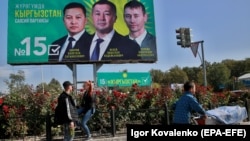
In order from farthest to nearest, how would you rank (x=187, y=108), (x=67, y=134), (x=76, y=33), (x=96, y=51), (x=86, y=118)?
(x=96, y=51), (x=76, y=33), (x=86, y=118), (x=67, y=134), (x=187, y=108)

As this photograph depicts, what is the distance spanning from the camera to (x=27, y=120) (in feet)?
38.4

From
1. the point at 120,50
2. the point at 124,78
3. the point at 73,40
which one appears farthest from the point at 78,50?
the point at 124,78

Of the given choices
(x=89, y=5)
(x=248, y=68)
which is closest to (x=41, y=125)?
(x=89, y=5)

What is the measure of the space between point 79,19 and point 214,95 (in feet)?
30.1

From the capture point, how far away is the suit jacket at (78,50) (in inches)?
834

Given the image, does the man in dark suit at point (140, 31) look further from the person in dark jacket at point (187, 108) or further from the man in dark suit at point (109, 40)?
the person in dark jacket at point (187, 108)

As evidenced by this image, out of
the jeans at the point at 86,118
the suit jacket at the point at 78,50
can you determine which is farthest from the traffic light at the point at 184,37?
the jeans at the point at 86,118

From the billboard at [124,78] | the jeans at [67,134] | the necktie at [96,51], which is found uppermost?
the necktie at [96,51]

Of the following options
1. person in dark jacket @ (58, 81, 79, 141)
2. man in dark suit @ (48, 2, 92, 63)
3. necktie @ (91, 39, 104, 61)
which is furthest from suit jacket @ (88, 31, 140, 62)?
person in dark jacket @ (58, 81, 79, 141)

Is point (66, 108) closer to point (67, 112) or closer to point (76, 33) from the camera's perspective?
point (67, 112)

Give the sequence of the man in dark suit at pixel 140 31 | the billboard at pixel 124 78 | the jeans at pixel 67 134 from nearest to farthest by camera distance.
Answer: the jeans at pixel 67 134 < the man in dark suit at pixel 140 31 < the billboard at pixel 124 78

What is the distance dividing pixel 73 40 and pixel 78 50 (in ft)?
1.94

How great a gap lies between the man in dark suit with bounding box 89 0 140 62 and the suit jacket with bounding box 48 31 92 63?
0.97ft

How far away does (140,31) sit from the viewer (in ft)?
74.2
